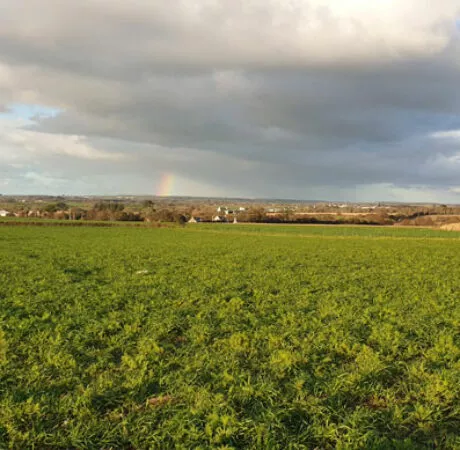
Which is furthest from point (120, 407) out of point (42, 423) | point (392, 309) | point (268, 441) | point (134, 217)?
point (134, 217)

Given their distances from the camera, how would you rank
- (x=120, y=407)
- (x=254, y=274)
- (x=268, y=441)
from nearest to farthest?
(x=268, y=441) → (x=120, y=407) → (x=254, y=274)

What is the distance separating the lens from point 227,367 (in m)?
8.23

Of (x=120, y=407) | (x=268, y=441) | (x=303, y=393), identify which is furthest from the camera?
(x=303, y=393)

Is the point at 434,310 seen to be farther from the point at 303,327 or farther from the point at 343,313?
the point at 303,327

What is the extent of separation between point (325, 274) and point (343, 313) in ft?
32.1

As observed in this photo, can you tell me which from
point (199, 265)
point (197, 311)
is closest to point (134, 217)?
point (199, 265)

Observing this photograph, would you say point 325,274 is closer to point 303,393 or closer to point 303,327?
point 303,327

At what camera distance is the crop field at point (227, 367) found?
5.74 metres

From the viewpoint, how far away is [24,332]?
10609 millimetres

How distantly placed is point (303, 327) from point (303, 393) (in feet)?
14.7

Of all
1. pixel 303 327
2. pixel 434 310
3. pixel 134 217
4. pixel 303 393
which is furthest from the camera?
pixel 134 217

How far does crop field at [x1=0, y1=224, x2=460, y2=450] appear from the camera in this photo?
226 inches

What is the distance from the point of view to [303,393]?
272 inches

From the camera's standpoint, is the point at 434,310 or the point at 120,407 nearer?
the point at 120,407
